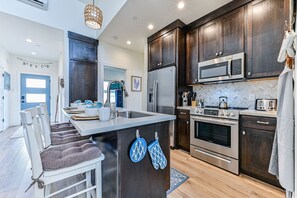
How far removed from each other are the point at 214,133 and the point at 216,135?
43 millimetres

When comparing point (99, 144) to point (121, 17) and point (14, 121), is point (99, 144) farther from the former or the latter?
point (14, 121)

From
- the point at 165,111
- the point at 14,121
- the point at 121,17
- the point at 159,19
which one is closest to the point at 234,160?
the point at 165,111

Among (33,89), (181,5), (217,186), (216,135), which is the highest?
(181,5)

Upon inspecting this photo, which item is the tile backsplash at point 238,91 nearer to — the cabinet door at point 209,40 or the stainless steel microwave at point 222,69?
the stainless steel microwave at point 222,69

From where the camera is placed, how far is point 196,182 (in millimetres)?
1854

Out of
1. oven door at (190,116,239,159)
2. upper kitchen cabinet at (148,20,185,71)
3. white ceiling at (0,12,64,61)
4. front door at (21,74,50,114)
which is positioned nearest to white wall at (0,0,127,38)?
white ceiling at (0,12,64,61)

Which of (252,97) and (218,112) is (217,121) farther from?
(252,97)

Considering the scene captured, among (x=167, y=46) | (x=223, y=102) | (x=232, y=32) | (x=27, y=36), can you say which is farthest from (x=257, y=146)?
(x=27, y=36)

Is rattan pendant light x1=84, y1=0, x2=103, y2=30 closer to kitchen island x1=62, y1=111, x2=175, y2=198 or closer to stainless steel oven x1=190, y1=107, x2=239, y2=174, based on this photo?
kitchen island x1=62, y1=111, x2=175, y2=198

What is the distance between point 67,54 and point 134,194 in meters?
3.66

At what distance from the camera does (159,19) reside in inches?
118

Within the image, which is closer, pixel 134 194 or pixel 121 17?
pixel 134 194

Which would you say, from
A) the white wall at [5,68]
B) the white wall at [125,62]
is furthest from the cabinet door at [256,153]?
the white wall at [5,68]

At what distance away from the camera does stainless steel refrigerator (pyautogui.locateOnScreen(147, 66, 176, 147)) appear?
306 centimetres
